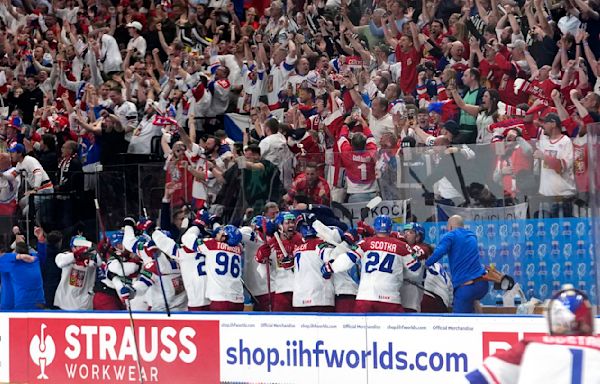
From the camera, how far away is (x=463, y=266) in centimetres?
1139

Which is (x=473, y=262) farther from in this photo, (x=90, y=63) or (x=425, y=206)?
(x=90, y=63)

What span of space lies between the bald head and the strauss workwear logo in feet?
13.1

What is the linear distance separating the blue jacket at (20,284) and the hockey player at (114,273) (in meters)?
0.63

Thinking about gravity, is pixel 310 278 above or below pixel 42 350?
above

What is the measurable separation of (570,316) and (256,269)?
7295 mm

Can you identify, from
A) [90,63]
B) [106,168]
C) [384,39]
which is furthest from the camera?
[90,63]

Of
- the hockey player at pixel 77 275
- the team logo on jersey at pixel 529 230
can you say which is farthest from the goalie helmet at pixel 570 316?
the hockey player at pixel 77 275

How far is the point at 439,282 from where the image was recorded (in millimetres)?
11766

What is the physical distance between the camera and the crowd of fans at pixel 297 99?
1210cm

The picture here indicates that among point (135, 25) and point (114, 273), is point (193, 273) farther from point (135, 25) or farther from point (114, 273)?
point (135, 25)

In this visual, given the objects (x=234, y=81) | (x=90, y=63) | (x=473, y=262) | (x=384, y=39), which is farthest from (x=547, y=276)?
(x=90, y=63)

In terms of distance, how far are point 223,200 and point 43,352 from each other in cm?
241

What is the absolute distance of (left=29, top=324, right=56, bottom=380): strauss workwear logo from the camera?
12297 mm

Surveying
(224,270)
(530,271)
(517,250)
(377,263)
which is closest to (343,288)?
(377,263)
